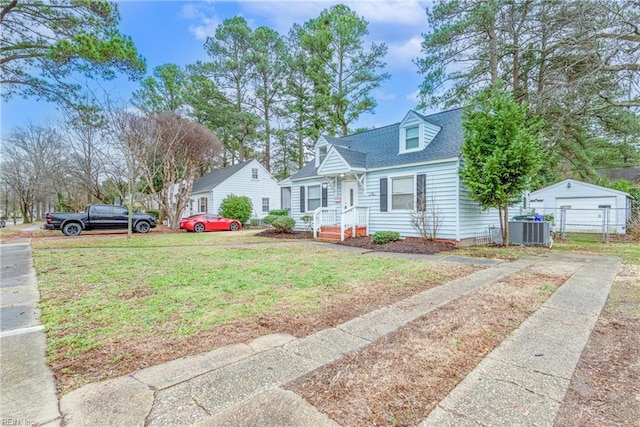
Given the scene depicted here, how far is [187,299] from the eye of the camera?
4.30 m

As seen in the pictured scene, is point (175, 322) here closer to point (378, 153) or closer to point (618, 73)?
point (378, 153)

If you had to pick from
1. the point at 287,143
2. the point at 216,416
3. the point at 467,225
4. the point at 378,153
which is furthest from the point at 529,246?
the point at 287,143

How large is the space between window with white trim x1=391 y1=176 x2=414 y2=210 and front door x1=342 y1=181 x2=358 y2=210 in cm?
180

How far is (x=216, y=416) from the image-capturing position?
1823mm

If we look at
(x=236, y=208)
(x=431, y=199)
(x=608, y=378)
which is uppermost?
(x=431, y=199)

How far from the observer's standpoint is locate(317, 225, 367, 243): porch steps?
12262 mm

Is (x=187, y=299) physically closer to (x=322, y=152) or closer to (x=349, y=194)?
(x=349, y=194)

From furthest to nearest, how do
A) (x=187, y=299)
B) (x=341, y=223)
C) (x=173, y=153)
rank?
(x=173, y=153), (x=341, y=223), (x=187, y=299)

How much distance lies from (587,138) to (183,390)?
21293 mm

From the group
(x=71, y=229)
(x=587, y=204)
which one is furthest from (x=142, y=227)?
(x=587, y=204)

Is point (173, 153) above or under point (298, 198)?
above

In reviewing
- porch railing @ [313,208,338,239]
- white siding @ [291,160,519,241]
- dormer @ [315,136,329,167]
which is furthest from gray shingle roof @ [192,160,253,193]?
white siding @ [291,160,519,241]

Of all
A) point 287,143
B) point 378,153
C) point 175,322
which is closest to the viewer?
point 175,322

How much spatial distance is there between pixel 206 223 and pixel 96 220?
5377 millimetres
